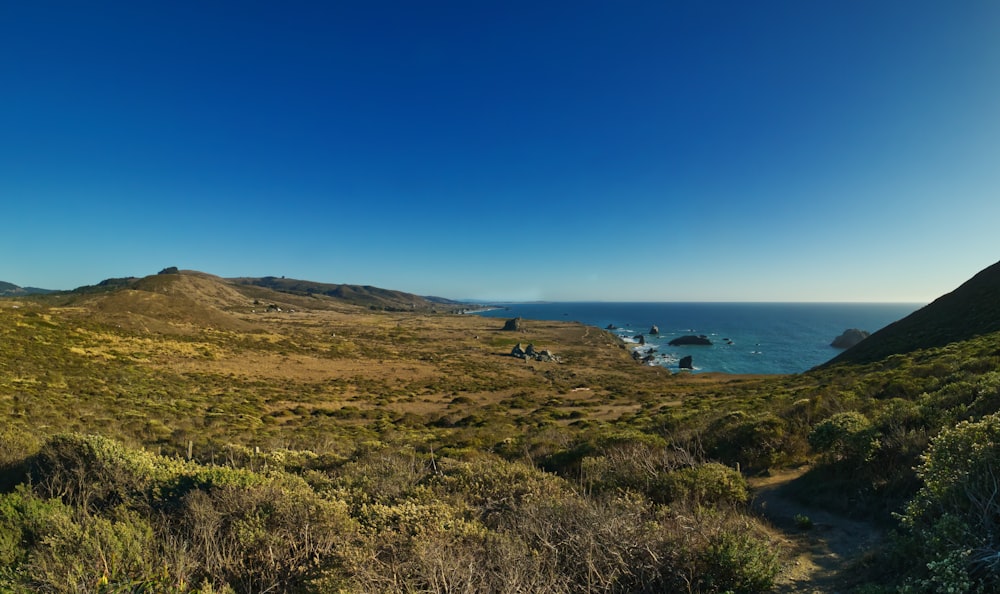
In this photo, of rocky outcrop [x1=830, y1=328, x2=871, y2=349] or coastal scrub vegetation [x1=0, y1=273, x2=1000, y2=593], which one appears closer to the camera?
coastal scrub vegetation [x1=0, y1=273, x2=1000, y2=593]

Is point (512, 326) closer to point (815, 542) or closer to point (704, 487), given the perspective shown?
point (704, 487)

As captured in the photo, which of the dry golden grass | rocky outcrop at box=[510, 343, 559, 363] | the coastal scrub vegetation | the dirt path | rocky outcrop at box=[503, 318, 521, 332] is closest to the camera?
the coastal scrub vegetation

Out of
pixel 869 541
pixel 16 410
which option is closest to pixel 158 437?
pixel 16 410

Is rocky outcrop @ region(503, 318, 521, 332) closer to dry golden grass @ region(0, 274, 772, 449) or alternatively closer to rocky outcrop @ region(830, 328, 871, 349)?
dry golden grass @ region(0, 274, 772, 449)

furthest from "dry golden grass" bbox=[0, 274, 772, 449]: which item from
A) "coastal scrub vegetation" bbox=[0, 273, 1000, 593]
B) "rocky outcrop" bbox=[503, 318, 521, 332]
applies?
"rocky outcrop" bbox=[503, 318, 521, 332]

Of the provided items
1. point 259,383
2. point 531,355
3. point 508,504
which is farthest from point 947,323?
point 259,383

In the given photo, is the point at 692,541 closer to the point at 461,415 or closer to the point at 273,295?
the point at 461,415
